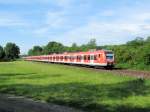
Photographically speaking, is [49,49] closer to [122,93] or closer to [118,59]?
[118,59]

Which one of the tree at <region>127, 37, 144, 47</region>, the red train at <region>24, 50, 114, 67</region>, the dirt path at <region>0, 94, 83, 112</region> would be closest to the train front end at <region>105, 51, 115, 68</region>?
the red train at <region>24, 50, 114, 67</region>

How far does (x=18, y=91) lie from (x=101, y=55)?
31.8 meters

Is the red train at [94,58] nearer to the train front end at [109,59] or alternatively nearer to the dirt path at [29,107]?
the train front end at [109,59]

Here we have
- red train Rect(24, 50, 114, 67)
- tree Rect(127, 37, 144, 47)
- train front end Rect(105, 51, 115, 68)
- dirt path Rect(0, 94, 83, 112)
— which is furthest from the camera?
tree Rect(127, 37, 144, 47)

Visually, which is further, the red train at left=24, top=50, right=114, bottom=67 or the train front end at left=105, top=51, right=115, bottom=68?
the red train at left=24, top=50, right=114, bottom=67

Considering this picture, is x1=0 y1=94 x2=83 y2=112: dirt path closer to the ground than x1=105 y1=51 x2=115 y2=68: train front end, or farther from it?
closer to the ground

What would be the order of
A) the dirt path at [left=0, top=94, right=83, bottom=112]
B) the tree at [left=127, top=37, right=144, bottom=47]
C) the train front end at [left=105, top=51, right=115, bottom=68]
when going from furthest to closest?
the tree at [left=127, top=37, right=144, bottom=47], the train front end at [left=105, top=51, right=115, bottom=68], the dirt path at [left=0, top=94, right=83, bottom=112]

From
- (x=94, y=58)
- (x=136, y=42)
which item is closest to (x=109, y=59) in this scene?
(x=94, y=58)

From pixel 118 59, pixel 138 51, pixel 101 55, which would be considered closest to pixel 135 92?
pixel 101 55

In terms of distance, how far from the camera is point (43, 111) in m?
18.3

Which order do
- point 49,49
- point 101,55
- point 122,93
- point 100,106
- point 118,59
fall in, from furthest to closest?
1. point 49,49
2. point 118,59
3. point 101,55
4. point 122,93
5. point 100,106

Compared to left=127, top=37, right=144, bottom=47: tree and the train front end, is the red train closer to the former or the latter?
the train front end

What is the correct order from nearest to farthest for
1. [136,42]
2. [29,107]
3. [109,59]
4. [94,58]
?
1. [29,107]
2. [109,59]
3. [94,58]
4. [136,42]

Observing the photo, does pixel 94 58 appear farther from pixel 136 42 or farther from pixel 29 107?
pixel 29 107
